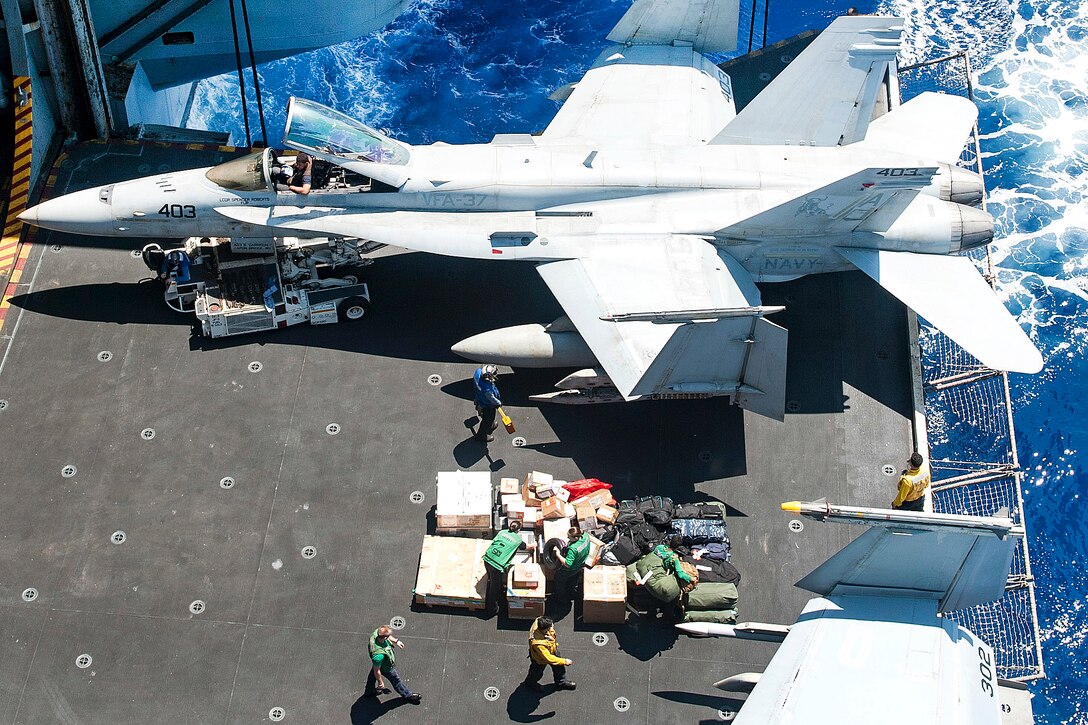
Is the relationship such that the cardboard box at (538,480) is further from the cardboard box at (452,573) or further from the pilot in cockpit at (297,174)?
the pilot in cockpit at (297,174)

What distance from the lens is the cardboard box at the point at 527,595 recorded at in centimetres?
1961

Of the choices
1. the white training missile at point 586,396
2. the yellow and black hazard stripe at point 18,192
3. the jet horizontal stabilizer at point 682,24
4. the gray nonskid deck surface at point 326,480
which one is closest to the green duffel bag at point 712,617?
the gray nonskid deck surface at point 326,480

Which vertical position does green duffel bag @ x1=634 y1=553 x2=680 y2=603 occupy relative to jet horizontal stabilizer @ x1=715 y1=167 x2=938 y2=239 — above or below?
below

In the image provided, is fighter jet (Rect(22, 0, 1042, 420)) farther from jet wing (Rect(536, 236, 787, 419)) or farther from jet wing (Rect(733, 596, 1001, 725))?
jet wing (Rect(733, 596, 1001, 725))

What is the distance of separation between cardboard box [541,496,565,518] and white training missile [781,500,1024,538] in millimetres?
5086

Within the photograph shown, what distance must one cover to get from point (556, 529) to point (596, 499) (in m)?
1.08

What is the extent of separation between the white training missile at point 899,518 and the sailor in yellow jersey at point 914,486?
164 inches

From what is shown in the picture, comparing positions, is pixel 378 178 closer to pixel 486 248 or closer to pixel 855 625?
pixel 486 248

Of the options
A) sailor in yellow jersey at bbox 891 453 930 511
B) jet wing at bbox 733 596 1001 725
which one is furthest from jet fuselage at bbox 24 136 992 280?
jet wing at bbox 733 596 1001 725

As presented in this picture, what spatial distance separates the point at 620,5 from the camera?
135ft

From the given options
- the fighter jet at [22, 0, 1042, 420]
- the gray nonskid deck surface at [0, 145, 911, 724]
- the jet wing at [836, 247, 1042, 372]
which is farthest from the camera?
the fighter jet at [22, 0, 1042, 420]

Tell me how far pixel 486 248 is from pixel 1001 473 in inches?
423

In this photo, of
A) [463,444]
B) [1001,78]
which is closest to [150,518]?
[463,444]

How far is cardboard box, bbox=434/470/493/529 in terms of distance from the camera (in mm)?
20688
